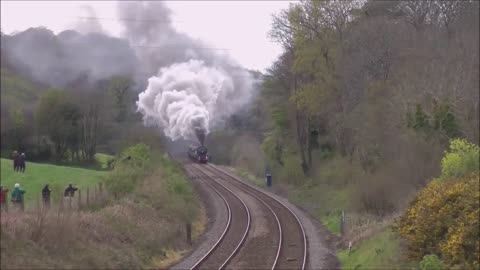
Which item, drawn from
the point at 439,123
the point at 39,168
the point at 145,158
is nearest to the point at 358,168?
the point at 439,123

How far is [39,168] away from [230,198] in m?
10.3

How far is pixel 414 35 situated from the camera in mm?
33469

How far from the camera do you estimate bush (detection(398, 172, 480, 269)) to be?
13.2 m

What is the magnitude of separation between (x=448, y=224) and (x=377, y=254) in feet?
8.86

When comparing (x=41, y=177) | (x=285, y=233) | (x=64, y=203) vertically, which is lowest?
(x=285, y=233)

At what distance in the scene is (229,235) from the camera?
22.9m

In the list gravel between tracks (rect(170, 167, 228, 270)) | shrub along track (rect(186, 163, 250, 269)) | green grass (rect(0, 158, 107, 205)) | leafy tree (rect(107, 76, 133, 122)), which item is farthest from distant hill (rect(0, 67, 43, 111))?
leafy tree (rect(107, 76, 133, 122))

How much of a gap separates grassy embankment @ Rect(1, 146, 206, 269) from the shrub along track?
3.51 feet

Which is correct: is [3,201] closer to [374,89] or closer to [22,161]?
[22,161]

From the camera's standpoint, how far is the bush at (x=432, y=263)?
1323 centimetres

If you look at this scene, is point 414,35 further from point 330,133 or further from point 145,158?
point 145,158

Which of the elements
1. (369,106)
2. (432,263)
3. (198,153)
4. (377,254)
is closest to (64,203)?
(377,254)

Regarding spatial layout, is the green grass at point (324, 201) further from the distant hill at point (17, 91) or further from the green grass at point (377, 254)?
the distant hill at point (17, 91)

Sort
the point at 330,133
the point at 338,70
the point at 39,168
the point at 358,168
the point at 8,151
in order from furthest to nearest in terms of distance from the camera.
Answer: the point at 330,133 < the point at 338,70 < the point at 358,168 < the point at 39,168 < the point at 8,151
